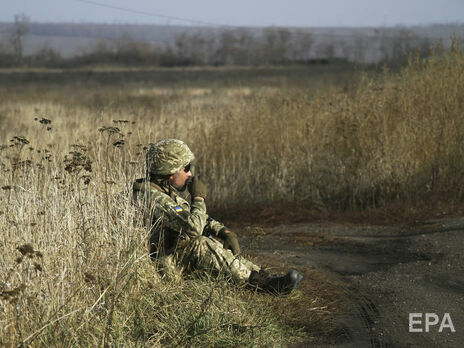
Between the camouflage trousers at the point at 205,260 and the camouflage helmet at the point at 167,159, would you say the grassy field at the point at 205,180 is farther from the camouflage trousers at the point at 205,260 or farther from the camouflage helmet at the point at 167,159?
the camouflage helmet at the point at 167,159

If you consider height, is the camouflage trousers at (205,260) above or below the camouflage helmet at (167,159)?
below

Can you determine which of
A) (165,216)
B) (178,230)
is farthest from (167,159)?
(178,230)

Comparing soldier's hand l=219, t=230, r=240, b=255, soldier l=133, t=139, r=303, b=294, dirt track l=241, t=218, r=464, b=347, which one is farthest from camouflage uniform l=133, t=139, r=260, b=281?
dirt track l=241, t=218, r=464, b=347

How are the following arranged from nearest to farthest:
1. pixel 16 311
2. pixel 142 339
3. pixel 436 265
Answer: pixel 16 311
pixel 142 339
pixel 436 265

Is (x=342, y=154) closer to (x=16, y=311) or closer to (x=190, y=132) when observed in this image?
(x=190, y=132)

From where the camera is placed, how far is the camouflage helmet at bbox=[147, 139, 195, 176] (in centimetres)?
589

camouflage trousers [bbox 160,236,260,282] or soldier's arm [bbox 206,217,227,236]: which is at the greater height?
soldier's arm [bbox 206,217,227,236]

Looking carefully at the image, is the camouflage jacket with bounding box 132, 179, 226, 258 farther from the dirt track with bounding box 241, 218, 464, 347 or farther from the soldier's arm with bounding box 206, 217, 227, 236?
the dirt track with bounding box 241, 218, 464, 347

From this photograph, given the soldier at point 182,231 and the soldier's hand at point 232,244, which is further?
the soldier's hand at point 232,244

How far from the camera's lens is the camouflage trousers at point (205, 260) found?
5.63 meters

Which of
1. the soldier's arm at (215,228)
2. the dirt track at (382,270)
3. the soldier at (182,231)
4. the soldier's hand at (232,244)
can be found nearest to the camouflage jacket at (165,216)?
the soldier at (182,231)

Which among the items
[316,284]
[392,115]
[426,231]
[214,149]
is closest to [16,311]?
[316,284]

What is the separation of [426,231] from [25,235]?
543cm

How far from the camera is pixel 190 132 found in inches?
456
